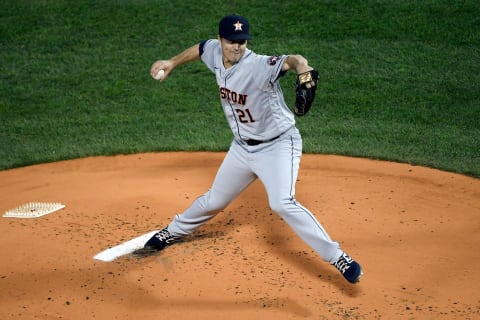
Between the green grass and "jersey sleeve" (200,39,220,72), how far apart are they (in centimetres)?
287

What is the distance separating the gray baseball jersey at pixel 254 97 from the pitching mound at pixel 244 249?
3.49 feet

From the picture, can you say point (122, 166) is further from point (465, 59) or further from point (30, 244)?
point (465, 59)

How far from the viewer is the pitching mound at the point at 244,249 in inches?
226

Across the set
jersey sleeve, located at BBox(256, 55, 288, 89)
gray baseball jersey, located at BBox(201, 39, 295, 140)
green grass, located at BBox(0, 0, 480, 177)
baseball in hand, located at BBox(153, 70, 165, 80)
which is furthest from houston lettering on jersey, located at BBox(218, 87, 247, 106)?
green grass, located at BBox(0, 0, 480, 177)

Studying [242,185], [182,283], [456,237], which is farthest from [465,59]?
[182,283]

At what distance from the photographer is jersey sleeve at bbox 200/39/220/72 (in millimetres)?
6516

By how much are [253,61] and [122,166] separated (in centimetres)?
329

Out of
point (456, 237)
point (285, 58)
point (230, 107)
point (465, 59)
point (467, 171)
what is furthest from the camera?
point (465, 59)

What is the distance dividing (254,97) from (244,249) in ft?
4.37

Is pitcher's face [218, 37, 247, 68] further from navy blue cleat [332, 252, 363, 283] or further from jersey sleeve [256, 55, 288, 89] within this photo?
navy blue cleat [332, 252, 363, 283]

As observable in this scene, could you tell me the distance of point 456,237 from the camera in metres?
6.81

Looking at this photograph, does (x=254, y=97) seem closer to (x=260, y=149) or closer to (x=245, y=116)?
(x=245, y=116)

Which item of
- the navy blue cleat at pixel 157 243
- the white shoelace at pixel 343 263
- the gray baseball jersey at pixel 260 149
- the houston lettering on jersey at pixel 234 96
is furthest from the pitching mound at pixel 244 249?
the houston lettering on jersey at pixel 234 96

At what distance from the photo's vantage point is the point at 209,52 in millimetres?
6562
